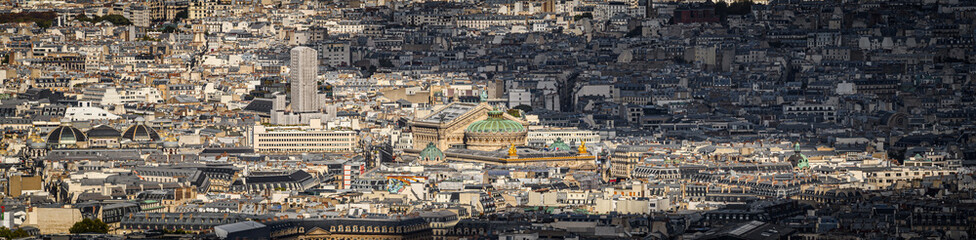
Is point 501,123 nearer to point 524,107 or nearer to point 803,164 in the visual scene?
point 803,164

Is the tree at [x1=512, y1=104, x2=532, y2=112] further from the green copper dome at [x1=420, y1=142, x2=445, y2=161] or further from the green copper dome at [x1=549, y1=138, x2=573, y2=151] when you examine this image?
the green copper dome at [x1=420, y1=142, x2=445, y2=161]

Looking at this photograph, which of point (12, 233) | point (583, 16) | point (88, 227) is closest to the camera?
point (12, 233)

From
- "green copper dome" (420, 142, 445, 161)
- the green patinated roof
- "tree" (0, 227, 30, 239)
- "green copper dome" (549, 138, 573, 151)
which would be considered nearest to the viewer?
"tree" (0, 227, 30, 239)

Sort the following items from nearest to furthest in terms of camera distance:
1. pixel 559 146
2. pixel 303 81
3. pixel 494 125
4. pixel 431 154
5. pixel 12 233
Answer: pixel 12 233 → pixel 431 154 → pixel 559 146 → pixel 494 125 → pixel 303 81

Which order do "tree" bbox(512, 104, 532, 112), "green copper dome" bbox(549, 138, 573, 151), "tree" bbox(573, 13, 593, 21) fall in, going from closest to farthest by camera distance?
"green copper dome" bbox(549, 138, 573, 151)
"tree" bbox(512, 104, 532, 112)
"tree" bbox(573, 13, 593, 21)

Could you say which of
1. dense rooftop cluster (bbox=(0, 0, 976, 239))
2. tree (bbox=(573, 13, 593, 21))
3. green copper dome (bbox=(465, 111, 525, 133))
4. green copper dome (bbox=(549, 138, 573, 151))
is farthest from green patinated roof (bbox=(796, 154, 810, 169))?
tree (bbox=(573, 13, 593, 21))

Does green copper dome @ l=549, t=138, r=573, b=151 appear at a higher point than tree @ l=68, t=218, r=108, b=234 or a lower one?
higher

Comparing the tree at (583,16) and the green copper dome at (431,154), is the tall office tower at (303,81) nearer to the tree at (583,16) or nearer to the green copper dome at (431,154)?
the green copper dome at (431,154)

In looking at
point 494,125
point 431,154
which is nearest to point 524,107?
point 494,125
